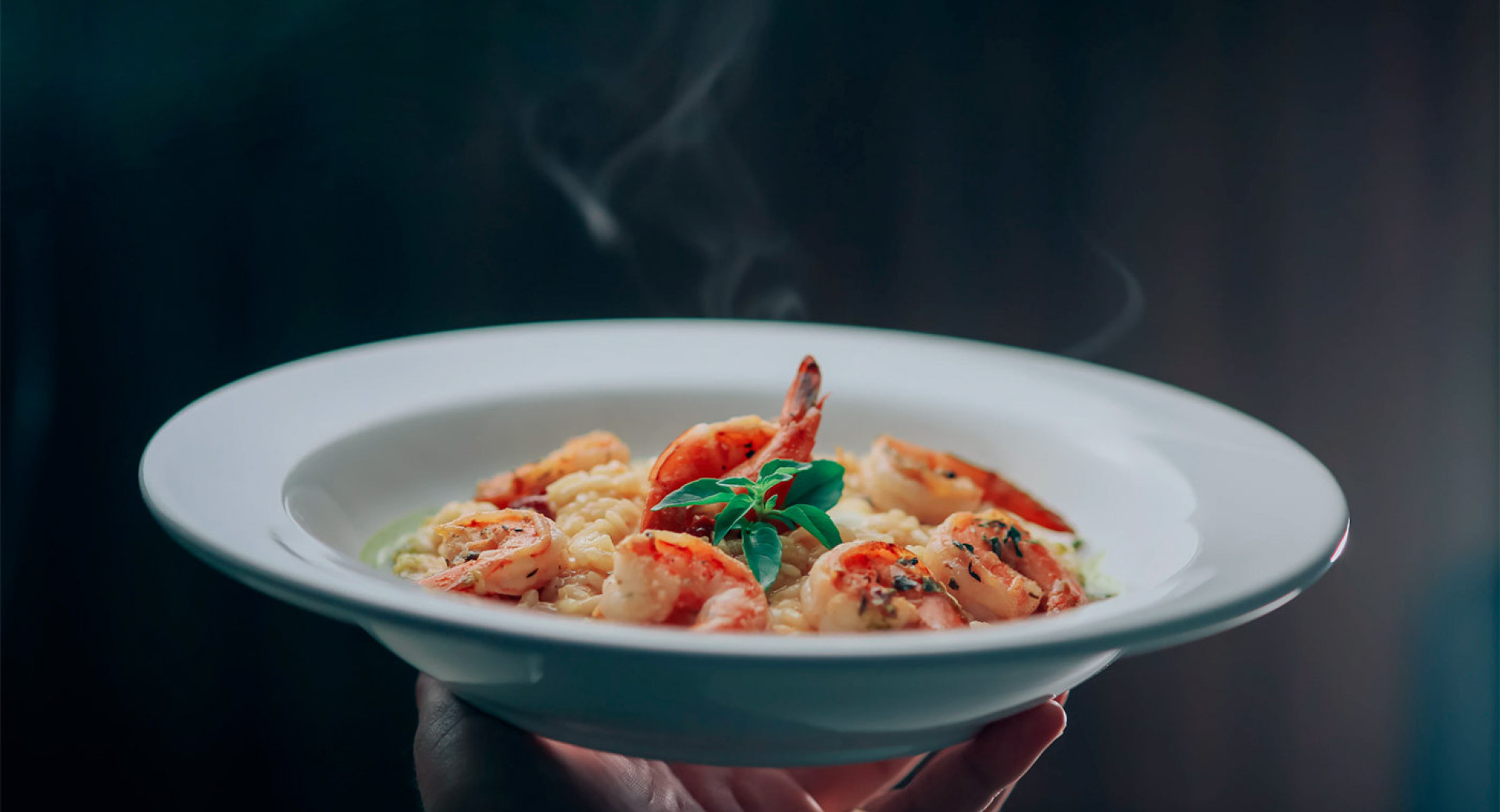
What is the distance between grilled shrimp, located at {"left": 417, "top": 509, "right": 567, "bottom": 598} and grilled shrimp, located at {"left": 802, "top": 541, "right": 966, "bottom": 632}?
1.19 feet

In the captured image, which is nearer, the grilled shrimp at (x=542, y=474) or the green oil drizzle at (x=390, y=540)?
the green oil drizzle at (x=390, y=540)

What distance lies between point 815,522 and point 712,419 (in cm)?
81

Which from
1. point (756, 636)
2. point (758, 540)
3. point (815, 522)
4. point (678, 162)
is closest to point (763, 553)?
point (758, 540)

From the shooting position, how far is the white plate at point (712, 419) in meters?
0.90

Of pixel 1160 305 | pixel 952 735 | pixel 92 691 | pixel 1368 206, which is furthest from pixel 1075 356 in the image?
pixel 92 691

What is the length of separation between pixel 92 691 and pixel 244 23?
97.9 inches

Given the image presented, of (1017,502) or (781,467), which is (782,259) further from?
(781,467)

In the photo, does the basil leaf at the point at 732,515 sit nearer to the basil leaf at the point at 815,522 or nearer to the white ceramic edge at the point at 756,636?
the basil leaf at the point at 815,522

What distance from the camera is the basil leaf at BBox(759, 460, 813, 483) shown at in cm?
142

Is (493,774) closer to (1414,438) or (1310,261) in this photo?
(1310,261)

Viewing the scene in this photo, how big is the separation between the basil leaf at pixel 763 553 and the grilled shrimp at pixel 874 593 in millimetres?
50

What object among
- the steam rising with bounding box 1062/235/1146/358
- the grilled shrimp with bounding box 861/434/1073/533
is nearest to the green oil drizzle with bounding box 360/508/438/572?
the grilled shrimp with bounding box 861/434/1073/533

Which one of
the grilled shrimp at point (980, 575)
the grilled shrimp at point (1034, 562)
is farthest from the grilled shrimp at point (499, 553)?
the grilled shrimp at point (1034, 562)

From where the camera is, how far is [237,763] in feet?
12.6
